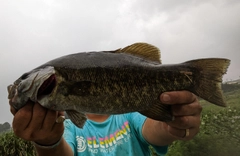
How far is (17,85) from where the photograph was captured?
2324 mm

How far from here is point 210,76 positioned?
2434 millimetres

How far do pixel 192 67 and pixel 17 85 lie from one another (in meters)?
1.59

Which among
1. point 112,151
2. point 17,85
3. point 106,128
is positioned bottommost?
point 112,151

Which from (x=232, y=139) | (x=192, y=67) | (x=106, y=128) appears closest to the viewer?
(x=192, y=67)

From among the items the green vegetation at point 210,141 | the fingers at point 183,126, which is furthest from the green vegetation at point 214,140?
the fingers at point 183,126

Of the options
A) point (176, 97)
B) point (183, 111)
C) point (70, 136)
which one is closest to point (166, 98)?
point (176, 97)

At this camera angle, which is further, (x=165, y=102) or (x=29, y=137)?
(x=29, y=137)

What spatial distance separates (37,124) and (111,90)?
Result: 30.6 inches

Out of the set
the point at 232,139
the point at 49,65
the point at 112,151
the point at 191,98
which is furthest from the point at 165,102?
the point at 232,139

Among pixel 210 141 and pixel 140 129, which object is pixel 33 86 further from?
pixel 210 141

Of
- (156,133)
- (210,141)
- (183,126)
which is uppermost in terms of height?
(183,126)

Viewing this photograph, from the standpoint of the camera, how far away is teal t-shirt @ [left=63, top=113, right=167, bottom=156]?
3.35 m

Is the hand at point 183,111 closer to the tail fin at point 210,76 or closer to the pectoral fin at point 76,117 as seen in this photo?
the tail fin at point 210,76

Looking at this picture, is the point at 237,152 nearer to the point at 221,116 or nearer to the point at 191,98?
the point at 221,116
